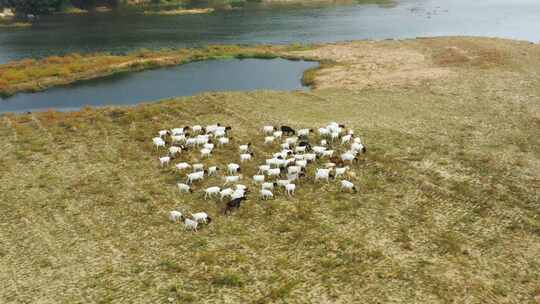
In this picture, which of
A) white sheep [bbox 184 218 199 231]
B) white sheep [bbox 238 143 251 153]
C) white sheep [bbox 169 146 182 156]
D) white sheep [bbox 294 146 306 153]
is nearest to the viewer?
white sheep [bbox 184 218 199 231]

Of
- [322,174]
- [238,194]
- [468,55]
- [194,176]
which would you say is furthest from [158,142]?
[468,55]

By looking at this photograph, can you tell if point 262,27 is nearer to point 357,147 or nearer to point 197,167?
point 357,147

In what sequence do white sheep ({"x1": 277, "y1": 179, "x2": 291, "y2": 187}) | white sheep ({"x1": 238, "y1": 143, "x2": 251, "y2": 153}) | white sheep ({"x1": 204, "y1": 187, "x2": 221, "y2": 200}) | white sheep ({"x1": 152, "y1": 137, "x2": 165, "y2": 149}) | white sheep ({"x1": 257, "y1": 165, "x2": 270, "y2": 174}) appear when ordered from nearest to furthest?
white sheep ({"x1": 204, "y1": 187, "x2": 221, "y2": 200}) < white sheep ({"x1": 277, "y1": 179, "x2": 291, "y2": 187}) < white sheep ({"x1": 257, "y1": 165, "x2": 270, "y2": 174}) < white sheep ({"x1": 238, "y1": 143, "x2": 251, "y2": 153}) < white sheep ({"x1": 152, "y1": 137, "x2": 165, "y2": 149})

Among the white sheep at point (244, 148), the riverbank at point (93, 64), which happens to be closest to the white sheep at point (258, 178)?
the white sheep at point (244, 148)

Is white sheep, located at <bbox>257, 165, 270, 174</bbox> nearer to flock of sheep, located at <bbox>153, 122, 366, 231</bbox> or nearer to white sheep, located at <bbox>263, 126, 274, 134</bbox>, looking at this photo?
flock of sheep, located at <bbox>153, 122, 366, 231</bbox>

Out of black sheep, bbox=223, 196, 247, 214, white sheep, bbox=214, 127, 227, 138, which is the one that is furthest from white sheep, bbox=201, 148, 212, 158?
black sheep, bbox=223, 196, 247, 214

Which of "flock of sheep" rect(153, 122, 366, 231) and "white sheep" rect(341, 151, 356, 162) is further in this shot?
"white sheep" rect(341, 151, 356, 162)
